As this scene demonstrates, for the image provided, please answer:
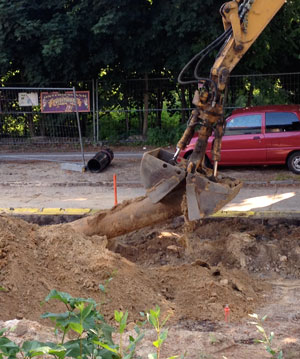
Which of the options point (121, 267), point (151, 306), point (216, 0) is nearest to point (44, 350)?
point (151, 306)

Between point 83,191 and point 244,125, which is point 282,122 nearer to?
point 244,125

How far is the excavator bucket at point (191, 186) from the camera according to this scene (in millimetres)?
7956

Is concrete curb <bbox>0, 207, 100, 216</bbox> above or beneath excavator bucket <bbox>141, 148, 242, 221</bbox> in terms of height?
beneath

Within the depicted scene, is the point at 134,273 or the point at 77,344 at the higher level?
the point at 77,344

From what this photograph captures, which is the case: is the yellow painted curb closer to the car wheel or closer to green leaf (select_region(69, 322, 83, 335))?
the car wheel

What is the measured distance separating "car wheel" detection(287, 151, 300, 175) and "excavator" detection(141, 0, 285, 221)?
7493 millimetres

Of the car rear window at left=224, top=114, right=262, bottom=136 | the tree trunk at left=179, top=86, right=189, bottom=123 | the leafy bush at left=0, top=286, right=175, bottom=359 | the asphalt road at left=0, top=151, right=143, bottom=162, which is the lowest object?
the asphalt road at left=0, top=151, right=143, bottom=162

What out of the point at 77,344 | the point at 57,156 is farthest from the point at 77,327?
the point at 57,156

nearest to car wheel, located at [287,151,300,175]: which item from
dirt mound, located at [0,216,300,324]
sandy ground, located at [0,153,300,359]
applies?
sandy ground, located at [0,153,300,359]

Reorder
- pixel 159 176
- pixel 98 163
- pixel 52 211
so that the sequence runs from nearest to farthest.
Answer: pixel 159 176
pixel 52 211
pixel 98 163

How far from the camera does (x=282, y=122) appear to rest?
51.7ft

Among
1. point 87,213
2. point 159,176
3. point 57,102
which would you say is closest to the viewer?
point 159,176

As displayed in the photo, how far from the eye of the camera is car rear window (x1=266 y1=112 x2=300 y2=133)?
1565 cm

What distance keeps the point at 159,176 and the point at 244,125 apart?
827 cm
